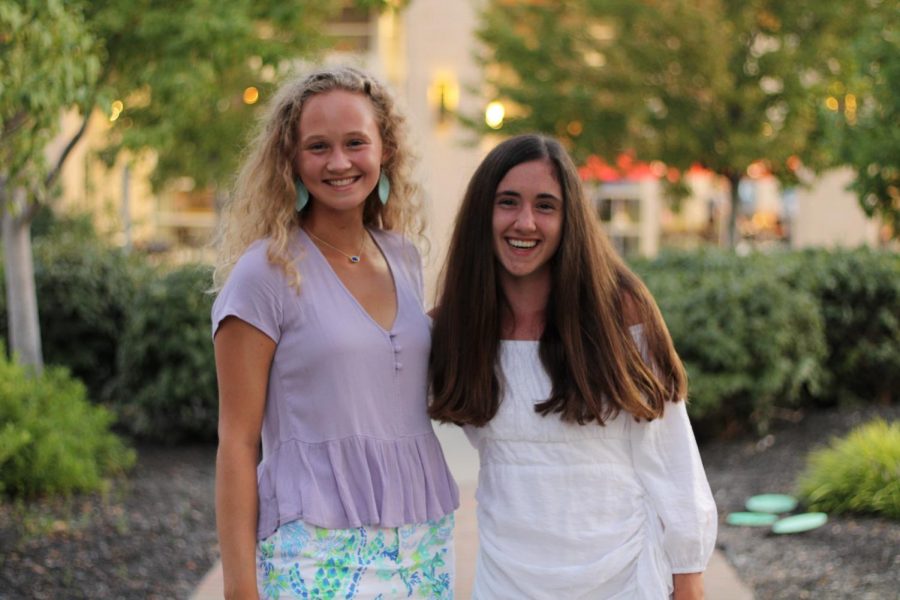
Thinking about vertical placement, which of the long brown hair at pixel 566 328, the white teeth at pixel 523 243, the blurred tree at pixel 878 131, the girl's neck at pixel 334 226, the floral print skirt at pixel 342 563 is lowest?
the floral print skirt at pixel 342 563

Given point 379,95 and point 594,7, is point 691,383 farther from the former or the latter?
point 594,7

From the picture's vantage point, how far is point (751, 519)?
6.31 meters

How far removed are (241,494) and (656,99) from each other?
12.6 m

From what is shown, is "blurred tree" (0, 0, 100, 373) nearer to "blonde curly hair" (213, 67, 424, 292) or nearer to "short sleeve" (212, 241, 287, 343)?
"blonde curly hair" (213, 67, 424, 292)

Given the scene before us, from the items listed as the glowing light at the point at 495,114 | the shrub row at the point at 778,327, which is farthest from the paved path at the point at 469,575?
the glowing light at the point at 495,114

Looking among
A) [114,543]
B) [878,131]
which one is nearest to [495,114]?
[878,131]

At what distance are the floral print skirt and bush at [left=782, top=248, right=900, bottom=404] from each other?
6935mm

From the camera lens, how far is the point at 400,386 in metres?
2.66

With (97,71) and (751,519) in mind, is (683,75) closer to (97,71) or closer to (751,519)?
(751,519)

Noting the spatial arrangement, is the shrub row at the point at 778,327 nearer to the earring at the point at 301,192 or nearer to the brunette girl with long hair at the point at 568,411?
the brunette girl with long hair at the point at 568,411

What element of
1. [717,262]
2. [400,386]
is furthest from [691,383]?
[400,386]

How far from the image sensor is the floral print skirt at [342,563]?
8.24ft

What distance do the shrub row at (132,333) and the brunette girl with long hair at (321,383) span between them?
5013 millimetres

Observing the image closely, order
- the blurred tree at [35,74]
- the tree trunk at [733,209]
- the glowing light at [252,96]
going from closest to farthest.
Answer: the blurred tree at [35,74], the glowing light at [252,96], the tree trunk at [733,209]
